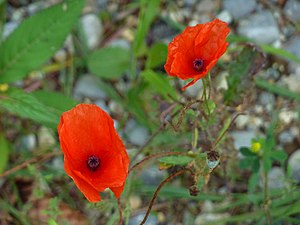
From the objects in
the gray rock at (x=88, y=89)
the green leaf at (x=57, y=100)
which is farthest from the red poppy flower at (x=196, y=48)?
the gray rock at (x=88, y=89)

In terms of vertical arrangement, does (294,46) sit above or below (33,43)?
below

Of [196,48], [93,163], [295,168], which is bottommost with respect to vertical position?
[295,168]

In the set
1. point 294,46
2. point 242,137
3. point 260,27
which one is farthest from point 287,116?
point 260,27

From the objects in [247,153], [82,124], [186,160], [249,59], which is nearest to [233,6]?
[249,59]

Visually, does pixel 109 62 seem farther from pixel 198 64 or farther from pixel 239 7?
pixel 198 64

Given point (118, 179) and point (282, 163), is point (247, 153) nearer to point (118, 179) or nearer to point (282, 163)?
point (282, 163)

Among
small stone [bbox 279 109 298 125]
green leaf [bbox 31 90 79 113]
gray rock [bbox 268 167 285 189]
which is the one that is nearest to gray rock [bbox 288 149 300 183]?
gray rock [bbox 268 167 285 189]

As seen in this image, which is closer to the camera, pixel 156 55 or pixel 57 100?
pixel 57 100
